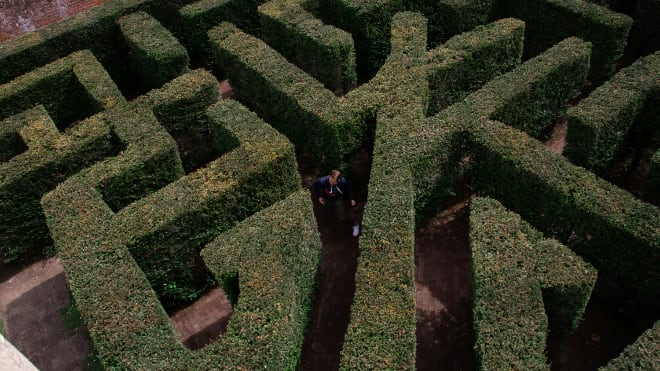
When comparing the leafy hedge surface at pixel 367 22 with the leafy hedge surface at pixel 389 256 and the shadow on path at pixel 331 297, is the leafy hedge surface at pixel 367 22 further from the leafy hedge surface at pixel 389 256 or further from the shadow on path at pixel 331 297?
the shadow on path at pixel 331 297

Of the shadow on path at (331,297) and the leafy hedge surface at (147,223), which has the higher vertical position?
the leafy hedge surface at (147,223)

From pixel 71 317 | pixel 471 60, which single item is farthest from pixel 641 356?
pixel 71 317

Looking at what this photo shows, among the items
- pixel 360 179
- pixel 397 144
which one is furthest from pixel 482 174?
pixel 360 179

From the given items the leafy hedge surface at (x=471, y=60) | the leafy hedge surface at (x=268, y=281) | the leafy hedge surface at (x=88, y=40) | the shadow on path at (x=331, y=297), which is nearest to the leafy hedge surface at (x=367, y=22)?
the leafy hedge surface at (x=471, y=60)

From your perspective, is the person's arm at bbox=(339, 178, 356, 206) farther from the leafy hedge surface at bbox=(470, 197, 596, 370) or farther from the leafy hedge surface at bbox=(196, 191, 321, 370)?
the leafy hedge surface at bbox=(470, 197, 596, 370)

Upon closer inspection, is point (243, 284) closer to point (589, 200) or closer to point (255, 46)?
point (589, 200)

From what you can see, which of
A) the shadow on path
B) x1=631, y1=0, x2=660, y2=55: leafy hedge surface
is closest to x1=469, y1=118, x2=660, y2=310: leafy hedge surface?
the shadow on path
